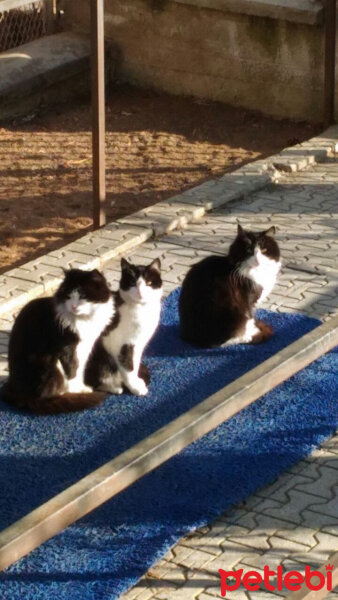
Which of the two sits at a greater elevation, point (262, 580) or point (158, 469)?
point (158, 469)

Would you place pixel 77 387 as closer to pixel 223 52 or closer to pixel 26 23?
pixel 223 52

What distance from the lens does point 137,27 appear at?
12.5 meters

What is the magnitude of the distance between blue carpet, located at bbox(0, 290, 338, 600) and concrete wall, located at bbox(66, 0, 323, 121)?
5.27 m

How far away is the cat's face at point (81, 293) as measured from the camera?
586 cm

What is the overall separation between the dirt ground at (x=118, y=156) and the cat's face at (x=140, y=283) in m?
2.26

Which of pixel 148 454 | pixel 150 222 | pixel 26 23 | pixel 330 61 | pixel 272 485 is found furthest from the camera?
pixel 26 23

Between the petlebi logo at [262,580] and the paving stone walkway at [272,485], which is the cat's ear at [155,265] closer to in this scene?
the paving stone walkway at [272,485]

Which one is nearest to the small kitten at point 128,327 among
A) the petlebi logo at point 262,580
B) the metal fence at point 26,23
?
the petlebi logo at point 262,580

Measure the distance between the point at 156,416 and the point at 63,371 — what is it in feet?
1.83

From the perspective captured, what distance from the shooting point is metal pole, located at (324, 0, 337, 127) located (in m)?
11.0

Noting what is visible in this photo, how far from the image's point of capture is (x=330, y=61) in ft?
36.5

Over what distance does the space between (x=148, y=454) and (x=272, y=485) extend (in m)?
2.86

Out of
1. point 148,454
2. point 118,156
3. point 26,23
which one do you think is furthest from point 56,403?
point 26,23

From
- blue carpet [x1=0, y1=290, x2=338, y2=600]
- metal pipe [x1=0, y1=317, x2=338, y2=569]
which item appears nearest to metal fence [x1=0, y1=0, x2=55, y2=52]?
blue carpet [x1=0, y1=290, x2=338, y2=600]
